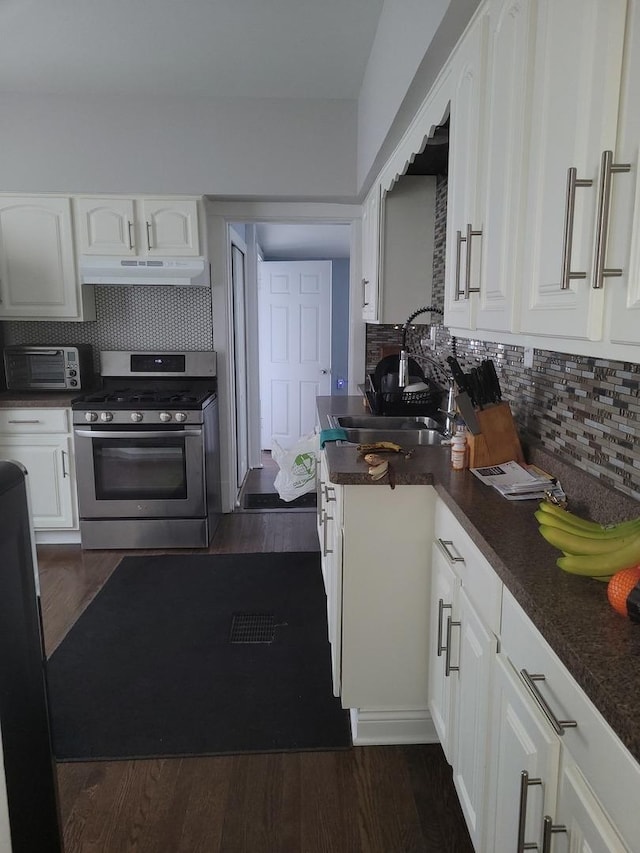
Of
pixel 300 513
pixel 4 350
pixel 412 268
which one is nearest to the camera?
pixel 412 268

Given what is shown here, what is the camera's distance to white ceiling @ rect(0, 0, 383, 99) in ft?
8.52

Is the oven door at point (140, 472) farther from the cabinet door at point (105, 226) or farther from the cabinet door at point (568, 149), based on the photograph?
the cabinet door at point (568, 149)

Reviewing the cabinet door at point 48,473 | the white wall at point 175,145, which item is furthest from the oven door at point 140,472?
the white wall at point 175,145

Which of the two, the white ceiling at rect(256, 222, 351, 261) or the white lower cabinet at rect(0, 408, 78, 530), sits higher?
the white ceiling at rect(256, 222, 351, 261)

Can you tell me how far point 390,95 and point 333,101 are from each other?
1.53 m

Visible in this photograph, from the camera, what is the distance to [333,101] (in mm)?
3730

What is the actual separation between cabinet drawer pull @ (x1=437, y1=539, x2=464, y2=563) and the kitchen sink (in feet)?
2.94

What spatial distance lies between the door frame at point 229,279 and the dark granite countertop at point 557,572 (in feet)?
7.37

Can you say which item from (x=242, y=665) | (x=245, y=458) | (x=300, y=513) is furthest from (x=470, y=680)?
(x=245, y=458)

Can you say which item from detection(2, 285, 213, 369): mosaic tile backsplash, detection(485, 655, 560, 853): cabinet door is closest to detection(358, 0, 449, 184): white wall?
detection(2, 285, 213, 369): mosaic tile backsplash

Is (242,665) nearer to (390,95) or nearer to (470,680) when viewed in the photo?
(470,680)

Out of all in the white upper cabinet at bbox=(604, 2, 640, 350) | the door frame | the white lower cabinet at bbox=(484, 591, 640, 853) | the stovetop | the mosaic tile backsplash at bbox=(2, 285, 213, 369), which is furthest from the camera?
the mosaic tile backsplash at bbox=(2, 285, 213, 369)

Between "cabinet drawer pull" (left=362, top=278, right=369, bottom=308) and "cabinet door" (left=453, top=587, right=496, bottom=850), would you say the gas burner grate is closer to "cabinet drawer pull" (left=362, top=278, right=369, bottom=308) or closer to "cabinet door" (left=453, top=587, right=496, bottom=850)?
"cabinet door" (left=453, top=587, right=496, bottom=850)

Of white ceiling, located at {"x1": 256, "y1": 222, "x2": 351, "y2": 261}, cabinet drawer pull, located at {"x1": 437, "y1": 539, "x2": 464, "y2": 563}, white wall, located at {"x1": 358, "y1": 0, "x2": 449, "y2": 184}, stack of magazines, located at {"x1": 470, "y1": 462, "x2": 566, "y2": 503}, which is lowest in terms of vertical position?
A: cabinet drawer pull, located at {"x1": 437, "y1": 539, "x2": 464, "y2": 563}
